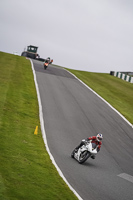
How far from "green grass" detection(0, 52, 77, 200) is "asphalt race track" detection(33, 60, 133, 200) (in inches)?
27.3

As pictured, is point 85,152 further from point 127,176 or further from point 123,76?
point 123,76

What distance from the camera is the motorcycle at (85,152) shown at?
1339 cm

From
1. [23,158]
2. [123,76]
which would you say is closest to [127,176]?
[23,158]

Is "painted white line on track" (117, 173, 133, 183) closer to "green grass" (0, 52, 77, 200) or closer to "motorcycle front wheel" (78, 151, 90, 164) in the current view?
"motorcycle front wheel" (78, 151, 90, 164)

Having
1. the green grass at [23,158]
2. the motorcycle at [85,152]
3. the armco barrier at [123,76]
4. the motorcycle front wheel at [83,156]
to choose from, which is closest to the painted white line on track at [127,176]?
the motorcycle at [85,152]

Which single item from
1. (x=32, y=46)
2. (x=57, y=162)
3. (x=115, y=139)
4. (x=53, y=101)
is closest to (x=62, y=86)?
(x=53, y=101)

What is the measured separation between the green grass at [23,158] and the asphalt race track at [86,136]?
0.69 meters

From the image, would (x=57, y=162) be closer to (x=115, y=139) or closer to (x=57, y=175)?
(x=57, y=175)

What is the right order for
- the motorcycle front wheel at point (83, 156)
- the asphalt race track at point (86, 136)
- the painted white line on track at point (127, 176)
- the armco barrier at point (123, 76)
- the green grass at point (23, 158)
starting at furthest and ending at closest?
the armco barrier at point (123, 76)
the motorcycle front wheel at point (83, 156)
the painted white line on track at point (127, 176)
the asphalt race track at point (86, 136)
the green grass at point (23, 158)

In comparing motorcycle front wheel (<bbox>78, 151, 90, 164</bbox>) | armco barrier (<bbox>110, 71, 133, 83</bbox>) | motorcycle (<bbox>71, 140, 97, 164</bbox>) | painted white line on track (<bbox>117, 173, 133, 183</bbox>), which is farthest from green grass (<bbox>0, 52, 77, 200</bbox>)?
armco barrier (<bbox>110, 71, 133, 83</bbox>)

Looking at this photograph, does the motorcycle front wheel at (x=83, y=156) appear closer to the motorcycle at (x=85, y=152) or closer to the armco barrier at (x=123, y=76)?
the motorcycle at (x=85, y=152)

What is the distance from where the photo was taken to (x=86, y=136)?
713 inches

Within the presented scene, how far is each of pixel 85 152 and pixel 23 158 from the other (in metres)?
3.10

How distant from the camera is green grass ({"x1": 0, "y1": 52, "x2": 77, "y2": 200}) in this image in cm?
877
